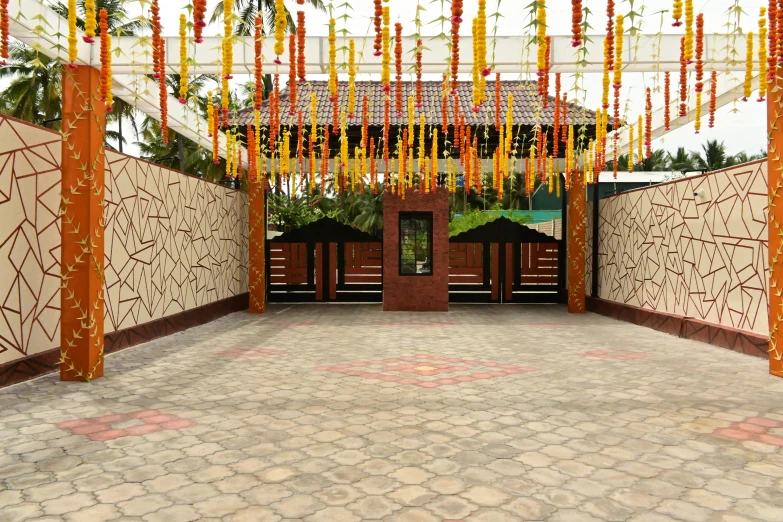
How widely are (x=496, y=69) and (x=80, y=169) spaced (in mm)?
4060

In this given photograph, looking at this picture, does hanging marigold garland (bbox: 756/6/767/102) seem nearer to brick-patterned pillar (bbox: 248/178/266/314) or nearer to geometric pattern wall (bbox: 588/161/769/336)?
geometric pattern wall (bbox: 588/161/769/336)

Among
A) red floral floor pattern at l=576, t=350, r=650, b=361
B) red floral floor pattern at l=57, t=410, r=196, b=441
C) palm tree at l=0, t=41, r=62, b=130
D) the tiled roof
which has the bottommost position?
red floral floor pattern at l=576, t=350, r=650, b=361

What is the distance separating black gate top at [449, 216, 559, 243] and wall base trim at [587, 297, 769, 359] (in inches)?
105

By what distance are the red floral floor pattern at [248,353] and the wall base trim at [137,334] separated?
124cm

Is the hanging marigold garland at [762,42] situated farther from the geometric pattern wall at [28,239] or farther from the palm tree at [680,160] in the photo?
the palm tree at [680,160]

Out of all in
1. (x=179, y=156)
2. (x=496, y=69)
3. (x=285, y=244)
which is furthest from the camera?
(x=179, y=156)

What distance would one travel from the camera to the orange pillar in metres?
5.04

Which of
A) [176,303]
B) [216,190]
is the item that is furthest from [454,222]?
[176,303]

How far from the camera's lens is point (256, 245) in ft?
38.2

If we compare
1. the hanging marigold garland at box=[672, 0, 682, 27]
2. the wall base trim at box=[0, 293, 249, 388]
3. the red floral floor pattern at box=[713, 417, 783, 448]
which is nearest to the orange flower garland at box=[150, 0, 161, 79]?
the hanging marigold garland at box=[672, 0, 682, 27]

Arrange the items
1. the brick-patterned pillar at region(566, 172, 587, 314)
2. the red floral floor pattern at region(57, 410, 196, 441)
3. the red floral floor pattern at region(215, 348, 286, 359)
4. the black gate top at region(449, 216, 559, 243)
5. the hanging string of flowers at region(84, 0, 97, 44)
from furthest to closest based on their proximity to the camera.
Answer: the black gate top at region(449, 216, 559, 243) → the brick-patterned pillar at region(566, 172, 587, 314) → the red floral floor pattern at region(215, 348, 286, 359) → the red floral floor pattern at region(57, 410, 196, 441) → the hanging string of flowers at region(84, 0, 97, 44)

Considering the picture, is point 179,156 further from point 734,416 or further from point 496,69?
point 734,416

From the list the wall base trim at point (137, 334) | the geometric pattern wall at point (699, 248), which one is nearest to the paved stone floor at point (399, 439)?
the wall base trim at point (137, 334)

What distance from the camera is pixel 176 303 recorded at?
27.6ft
